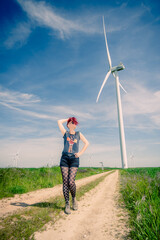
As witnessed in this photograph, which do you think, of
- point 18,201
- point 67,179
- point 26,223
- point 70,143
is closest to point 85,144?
point 70,143

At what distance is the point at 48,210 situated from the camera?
15.6 feet

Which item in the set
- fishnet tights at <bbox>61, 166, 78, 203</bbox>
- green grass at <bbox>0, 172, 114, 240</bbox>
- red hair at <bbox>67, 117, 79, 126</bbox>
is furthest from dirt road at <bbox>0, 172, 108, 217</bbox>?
red hair at <bbox>67, 117, 79, 126</bbox>

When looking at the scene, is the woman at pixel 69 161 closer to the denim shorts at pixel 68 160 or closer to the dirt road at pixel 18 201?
the denim shorts at pixel 68 160

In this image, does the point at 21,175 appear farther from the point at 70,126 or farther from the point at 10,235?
the point at 10,235

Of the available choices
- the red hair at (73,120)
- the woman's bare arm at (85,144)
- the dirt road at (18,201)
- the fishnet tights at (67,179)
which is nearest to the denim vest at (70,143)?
the woman's bare arm at (85,144)

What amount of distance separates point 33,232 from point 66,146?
2.42 meters

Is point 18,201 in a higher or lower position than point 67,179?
lower

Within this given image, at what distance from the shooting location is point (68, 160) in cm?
499

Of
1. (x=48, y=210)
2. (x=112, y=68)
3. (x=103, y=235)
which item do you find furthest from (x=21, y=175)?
(x=112, y=68)

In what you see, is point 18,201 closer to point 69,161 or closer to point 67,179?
point 67,179

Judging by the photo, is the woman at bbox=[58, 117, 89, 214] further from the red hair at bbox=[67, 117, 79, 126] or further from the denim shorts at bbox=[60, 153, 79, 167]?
the red hair at bbox=[67, 117, 79, 126]

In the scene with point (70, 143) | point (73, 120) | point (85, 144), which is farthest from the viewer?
point (73, 120)

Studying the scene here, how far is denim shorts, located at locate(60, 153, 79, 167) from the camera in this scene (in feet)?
16.2

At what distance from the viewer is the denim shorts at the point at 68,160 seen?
16.2 feet
